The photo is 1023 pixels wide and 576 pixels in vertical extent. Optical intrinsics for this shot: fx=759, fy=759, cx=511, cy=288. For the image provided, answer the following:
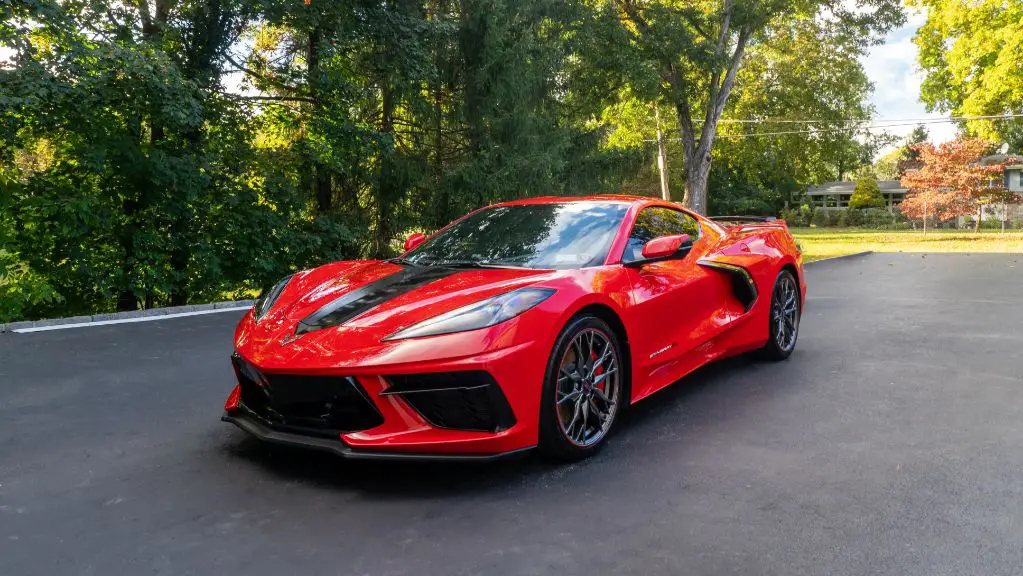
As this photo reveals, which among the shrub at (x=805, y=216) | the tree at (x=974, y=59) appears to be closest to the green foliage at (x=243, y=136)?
the tree at (x=974, y=59)

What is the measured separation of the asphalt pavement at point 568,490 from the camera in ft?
9.01

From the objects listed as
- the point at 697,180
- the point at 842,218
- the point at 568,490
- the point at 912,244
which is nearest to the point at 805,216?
the point at 842,218

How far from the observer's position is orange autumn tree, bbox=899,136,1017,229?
35625 millimetres

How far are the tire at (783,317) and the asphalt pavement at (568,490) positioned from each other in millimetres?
417

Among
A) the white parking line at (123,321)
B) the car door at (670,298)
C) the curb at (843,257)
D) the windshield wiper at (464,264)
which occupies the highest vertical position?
the windshield wiper at (464,264)

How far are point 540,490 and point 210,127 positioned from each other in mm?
10676

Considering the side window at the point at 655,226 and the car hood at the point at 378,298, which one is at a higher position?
the side window at the point at 655,226

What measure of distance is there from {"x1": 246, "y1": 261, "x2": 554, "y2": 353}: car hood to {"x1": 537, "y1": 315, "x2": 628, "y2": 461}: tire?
0.38 metres

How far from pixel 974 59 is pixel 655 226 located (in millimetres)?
33989

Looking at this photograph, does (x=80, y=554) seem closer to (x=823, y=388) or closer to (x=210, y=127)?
(x=823, y=388)

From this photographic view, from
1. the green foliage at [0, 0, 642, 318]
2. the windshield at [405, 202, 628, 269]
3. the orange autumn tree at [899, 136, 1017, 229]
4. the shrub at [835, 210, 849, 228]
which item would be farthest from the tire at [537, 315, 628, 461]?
the shrub at [835, 210, 849, 228]

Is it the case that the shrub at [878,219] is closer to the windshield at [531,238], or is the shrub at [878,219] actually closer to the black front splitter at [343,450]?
the windshield at [531,238]

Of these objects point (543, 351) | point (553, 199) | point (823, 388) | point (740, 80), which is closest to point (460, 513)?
point (543, 351)

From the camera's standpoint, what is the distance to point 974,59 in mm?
31953
